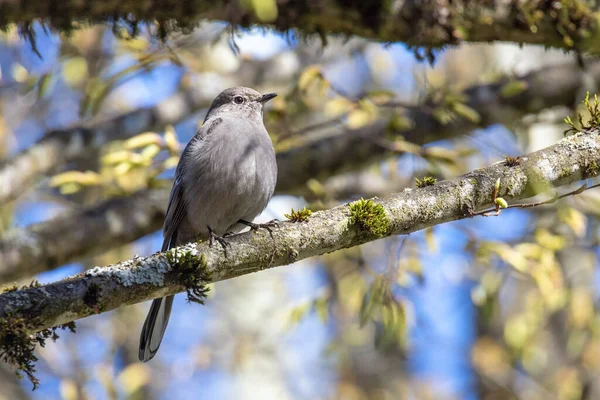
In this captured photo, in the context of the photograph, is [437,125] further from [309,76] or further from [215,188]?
[215,188]

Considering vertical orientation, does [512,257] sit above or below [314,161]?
below

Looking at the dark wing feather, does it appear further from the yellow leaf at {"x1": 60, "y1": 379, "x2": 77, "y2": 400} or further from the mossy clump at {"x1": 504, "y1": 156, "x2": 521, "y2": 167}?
the mossy clump at {"x1": 504, "y1": 156, "x2": 521, "y2": 167}

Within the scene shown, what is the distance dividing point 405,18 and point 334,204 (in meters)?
1.82

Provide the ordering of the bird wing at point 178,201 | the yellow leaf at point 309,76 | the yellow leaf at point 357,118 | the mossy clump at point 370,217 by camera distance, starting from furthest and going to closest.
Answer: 1. the yellow leaf at point 357,118
2. the yellow leaf at point 309,76
3. the bird wing at point 178,201
4. the mossy clump at point 370,217

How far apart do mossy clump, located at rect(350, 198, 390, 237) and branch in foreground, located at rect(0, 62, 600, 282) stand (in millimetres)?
2492

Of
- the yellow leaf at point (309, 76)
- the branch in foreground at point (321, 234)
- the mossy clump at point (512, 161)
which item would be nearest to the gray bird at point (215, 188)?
the yellow leaf at point (309, 76)

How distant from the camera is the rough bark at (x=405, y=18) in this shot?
15.7 feet

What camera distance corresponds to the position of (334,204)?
20.3ft

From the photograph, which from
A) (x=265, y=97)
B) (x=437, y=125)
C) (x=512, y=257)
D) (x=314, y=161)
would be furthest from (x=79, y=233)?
(x=512, y=257)

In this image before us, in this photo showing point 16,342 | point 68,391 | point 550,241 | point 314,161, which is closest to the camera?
point 16,342

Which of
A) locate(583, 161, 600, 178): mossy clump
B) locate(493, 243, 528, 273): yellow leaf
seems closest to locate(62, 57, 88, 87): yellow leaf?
locate(493, 243, 528, 273): yellow leaf

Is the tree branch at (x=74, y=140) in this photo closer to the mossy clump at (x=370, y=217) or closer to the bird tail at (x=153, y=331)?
the bird tail at (x=153, y=331)

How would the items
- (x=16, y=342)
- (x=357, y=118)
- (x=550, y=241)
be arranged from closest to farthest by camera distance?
(x=16, y=342) → (x=550, y=241) → (x=357, y=118)

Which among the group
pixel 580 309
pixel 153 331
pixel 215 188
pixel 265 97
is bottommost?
pixel 580 309
